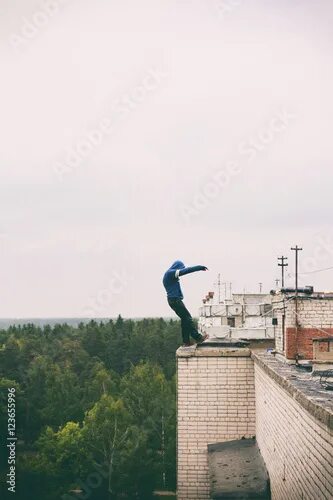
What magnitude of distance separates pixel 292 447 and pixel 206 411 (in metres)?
4.03

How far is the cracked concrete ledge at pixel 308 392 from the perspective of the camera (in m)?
4.00

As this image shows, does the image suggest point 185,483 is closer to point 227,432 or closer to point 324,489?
point 227,432

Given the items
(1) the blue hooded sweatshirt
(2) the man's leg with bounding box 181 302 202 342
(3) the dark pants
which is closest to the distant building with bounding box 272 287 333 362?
(2) the man's leg with bounding box 181 302 202 342

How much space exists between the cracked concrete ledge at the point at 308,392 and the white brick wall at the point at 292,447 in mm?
75

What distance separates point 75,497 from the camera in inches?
1032

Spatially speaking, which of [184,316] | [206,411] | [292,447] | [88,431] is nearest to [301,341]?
[206,411]

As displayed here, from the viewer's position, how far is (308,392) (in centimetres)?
507

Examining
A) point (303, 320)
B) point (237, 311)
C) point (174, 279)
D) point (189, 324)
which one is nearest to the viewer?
point (174, 279)

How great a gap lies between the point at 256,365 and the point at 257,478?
6.59ft

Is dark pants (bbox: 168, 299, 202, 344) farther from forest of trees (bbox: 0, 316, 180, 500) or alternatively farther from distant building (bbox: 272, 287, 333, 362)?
forest of trees (bbox: 0, 316, 180, 500)

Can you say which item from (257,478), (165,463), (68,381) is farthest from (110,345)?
(257,478)

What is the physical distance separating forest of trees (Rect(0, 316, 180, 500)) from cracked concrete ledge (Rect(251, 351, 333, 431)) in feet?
68.0

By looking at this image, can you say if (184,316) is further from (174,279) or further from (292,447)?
(292,447)

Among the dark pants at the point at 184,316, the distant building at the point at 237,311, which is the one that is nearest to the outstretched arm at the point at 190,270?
the dark pants at the point at 184,316
